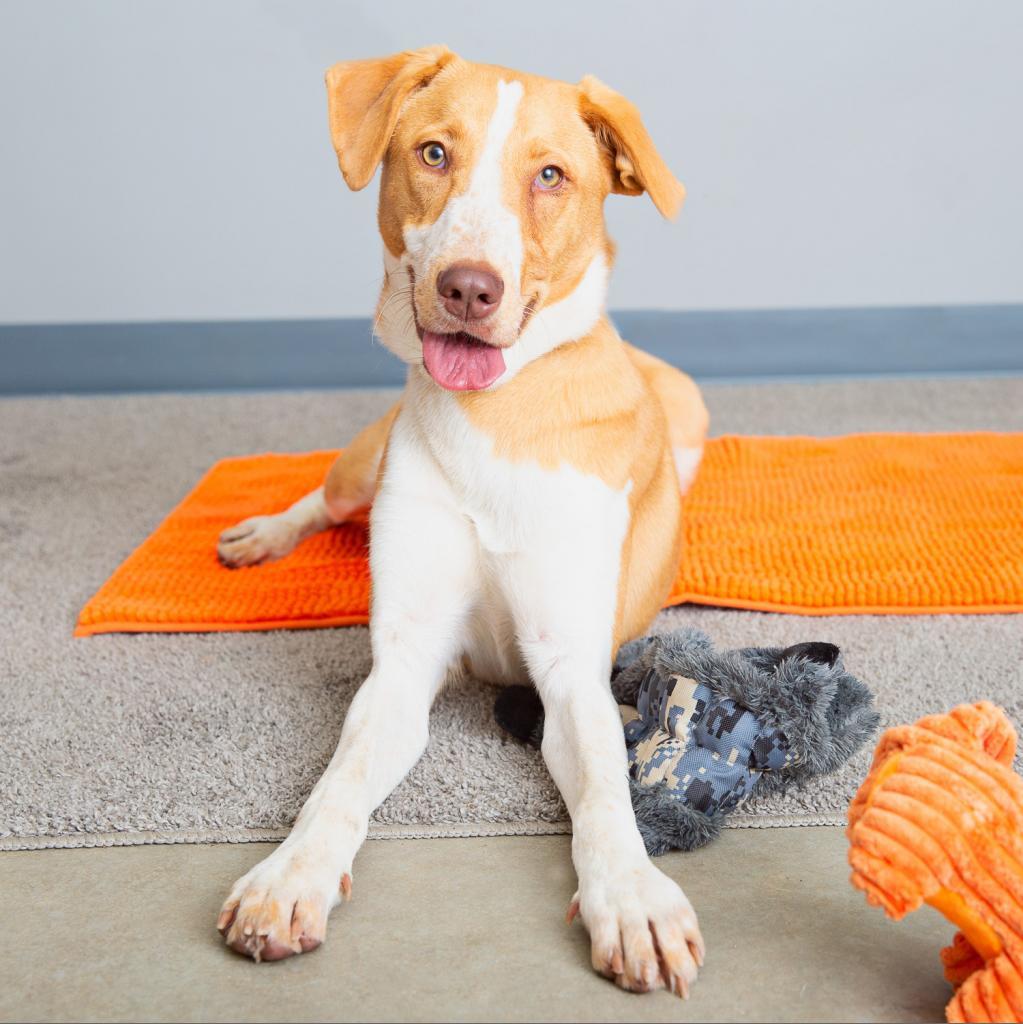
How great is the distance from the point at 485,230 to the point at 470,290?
108mm

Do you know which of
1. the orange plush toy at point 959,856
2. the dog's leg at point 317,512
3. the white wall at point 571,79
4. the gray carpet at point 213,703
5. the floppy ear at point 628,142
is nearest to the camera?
the orange plush toy at point 959,856

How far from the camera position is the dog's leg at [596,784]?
60.6 inches

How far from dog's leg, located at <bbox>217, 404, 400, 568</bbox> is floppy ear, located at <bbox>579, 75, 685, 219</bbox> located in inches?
40.2

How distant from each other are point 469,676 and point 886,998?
1092 millimetres

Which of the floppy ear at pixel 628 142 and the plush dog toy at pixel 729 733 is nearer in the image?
the plush dog toy at pixel 729 733

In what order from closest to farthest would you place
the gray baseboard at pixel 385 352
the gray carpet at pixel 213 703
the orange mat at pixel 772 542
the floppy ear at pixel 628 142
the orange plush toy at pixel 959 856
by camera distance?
the orange plush toy at pixel 959 856, the gray carpet at pixel 213 703, the floppy ear at pixel 628 142, the orange mat at pixel 772 542, the gray baseboard at pixel 385 352

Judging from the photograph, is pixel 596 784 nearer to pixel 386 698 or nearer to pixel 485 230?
pixel 386 698

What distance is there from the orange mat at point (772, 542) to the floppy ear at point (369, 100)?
1.08 meters

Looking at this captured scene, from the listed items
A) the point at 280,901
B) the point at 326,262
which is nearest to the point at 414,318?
the point at 280,901

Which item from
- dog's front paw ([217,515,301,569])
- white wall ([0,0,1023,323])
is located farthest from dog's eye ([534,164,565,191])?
white wall ([0,0,1023,323])

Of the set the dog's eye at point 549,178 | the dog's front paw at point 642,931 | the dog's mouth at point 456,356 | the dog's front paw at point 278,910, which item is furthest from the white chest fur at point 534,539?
the dog's front paw at point 278,910

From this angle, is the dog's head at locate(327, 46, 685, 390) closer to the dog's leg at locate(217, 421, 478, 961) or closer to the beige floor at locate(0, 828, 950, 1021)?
the dog's leg at locate(217, 421, 478, 961)

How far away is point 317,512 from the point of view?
10.3 feet

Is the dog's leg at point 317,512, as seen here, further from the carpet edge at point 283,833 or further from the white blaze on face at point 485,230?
the carpet edge at point 283,833
